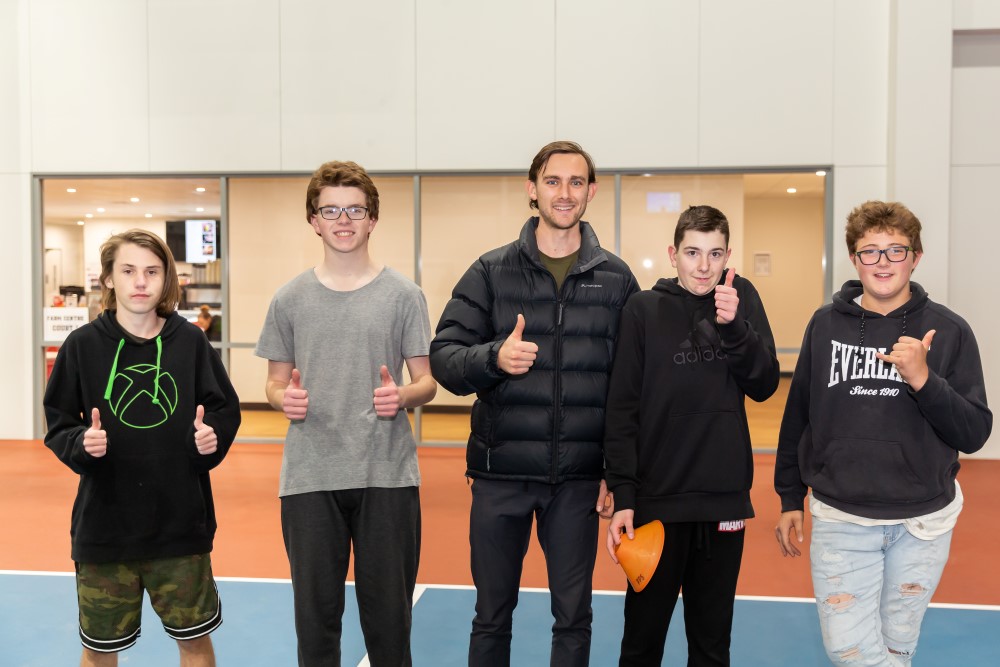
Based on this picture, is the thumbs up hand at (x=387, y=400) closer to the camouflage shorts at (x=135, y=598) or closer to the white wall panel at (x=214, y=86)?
the camouflage shorts at (x=135, y=598)

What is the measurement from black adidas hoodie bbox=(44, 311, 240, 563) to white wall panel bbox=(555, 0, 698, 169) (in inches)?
272

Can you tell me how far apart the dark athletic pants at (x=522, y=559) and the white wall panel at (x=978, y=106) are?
795 cm

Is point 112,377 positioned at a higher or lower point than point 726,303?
lower

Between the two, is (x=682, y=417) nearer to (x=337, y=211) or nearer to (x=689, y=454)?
(x=689, y=454)

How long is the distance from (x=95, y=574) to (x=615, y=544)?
5.45ft

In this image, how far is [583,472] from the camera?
2.80m

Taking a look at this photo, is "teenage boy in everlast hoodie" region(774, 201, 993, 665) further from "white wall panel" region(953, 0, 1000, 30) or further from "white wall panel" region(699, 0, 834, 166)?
"white wall panel" region(953, 0, 1000, 30)

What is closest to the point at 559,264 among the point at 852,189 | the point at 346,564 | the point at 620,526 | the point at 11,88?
the point at 620,526

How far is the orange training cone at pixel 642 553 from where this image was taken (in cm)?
262

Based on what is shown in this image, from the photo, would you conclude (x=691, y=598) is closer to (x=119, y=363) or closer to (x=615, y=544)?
(x=615, y=544)

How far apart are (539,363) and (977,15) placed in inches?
327

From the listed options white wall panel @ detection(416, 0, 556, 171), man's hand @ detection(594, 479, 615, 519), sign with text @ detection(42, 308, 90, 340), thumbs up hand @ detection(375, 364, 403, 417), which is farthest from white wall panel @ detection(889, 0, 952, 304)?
sign with text @ detection(42, 308, 90, 340)

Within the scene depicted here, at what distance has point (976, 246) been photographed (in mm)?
8875

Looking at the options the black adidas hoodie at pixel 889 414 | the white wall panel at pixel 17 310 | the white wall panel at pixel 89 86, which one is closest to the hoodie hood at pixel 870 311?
the black adidas hoodie at pixel 889 414
